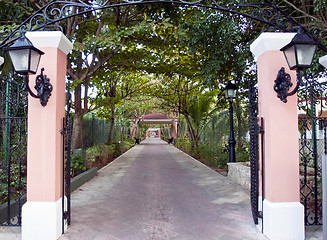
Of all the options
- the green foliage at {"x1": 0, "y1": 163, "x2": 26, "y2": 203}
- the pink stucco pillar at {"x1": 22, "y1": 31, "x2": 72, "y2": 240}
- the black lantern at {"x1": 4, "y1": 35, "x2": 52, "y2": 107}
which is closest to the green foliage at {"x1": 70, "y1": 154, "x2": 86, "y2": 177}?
the green foliage at {"x1": 0, "y1": 163, "x2": 26, "y2": 203}

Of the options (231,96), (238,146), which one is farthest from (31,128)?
(238,146)

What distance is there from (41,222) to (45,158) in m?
0.97

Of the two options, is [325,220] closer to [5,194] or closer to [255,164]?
[255,164]

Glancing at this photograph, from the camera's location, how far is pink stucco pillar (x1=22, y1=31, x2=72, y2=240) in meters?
3.69

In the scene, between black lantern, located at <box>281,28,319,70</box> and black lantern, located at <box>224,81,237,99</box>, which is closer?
black lantern, located at <box>281,28,319,70</box>

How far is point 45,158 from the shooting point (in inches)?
149

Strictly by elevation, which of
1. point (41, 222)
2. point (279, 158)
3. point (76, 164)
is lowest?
point (41, 222)

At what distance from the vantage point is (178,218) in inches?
179

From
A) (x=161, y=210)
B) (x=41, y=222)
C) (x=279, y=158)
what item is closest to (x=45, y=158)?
(x=41, y=222)

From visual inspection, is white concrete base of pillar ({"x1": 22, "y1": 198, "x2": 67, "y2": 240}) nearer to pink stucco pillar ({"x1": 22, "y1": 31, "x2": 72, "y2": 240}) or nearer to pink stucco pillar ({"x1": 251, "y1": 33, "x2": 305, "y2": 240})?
pink stucco pillar ({"x1": 22, "y1": 31, "x2": 72, "y2": 240})

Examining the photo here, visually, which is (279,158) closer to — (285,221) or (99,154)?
(285,221)

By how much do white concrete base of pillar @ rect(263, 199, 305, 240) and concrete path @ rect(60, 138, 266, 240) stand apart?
0.82 ft

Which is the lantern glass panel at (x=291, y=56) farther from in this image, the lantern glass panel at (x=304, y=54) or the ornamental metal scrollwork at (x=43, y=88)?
the ornamental metal scrollwork at (x=43, y=88)

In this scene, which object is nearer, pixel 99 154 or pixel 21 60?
pixel 21 60
